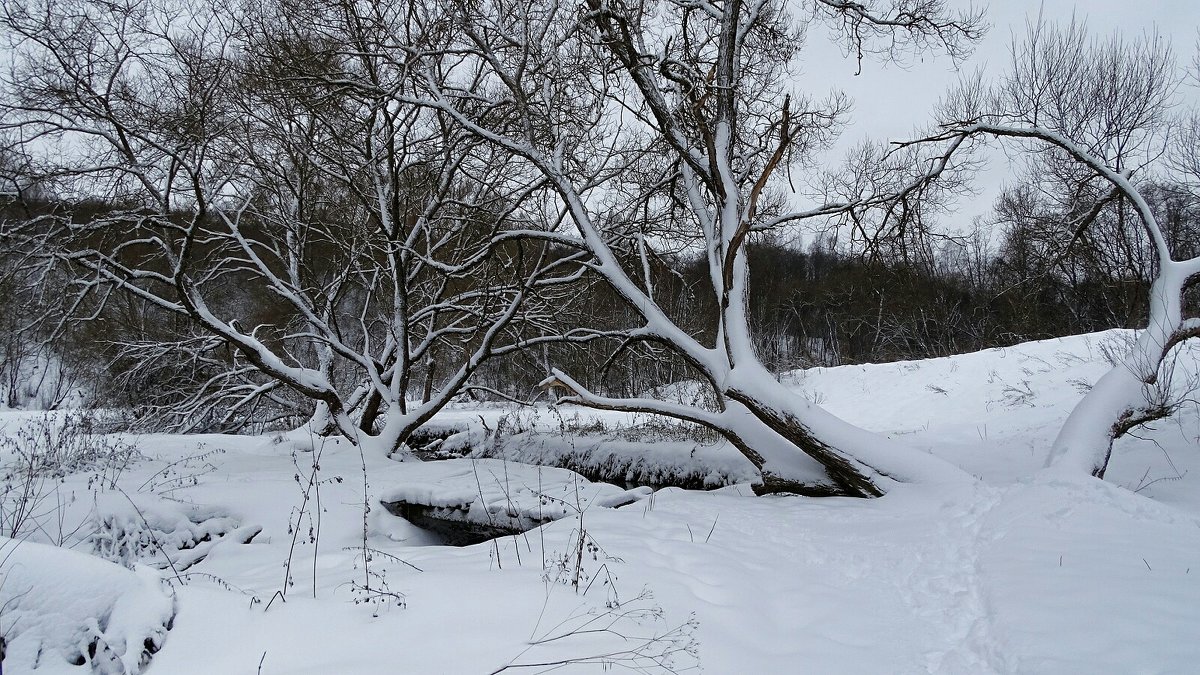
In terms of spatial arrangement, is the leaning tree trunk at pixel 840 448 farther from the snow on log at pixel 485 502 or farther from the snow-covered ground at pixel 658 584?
the snow on log at pixel 485 502

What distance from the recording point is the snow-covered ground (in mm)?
2004

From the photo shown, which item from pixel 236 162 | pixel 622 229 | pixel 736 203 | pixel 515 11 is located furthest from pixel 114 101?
pixel 736 203

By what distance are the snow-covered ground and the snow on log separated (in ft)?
1.23

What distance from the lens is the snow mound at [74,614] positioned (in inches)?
68.0

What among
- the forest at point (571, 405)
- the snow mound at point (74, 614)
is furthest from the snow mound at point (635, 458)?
the snow mound at point (74, 614)

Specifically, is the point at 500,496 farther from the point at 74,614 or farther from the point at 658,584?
the point at 74,614

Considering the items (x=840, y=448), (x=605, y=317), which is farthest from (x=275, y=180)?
(x=840, y=448)

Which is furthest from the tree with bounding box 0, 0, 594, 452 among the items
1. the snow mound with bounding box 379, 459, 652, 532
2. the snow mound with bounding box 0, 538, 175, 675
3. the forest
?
the snow mound with bounding box 0, 538, 175, 675

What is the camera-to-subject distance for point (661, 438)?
10.7 m

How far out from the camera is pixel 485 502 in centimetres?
690

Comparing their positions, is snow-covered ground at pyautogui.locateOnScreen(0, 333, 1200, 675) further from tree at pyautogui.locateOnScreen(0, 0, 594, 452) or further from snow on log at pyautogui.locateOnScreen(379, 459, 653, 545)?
tree at pyautogui.locateOnScreen(0, 0, 594, 452)

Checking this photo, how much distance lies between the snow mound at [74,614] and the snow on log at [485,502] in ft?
13.6

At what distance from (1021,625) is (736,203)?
5.28 meters

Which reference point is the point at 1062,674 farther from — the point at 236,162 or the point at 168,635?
the point at 236,162
